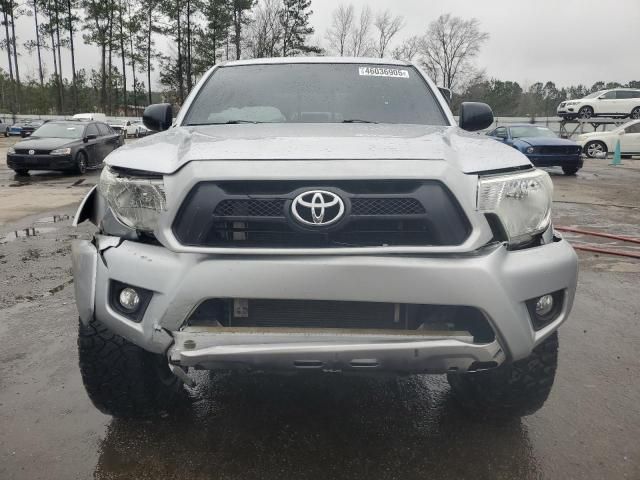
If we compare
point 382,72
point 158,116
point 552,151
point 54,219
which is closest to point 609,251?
point 382,72

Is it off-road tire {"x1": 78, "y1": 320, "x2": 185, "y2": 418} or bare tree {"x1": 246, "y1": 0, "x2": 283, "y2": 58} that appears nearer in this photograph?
off-road tire {"x1": 78, "y1": 320, "x2": 185, "y2": 418}

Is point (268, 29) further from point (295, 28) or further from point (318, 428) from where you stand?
point (318, 428)

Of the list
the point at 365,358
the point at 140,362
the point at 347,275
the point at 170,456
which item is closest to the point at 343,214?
the point at 347,275

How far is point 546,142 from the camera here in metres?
16.0

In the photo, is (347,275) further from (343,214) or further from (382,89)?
(382,89)

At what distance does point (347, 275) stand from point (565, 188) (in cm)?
1288

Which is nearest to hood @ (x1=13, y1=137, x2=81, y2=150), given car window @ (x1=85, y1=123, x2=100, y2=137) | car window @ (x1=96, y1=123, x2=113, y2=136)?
car window @ (x1=85, y1=123, x2=100, y2=137)

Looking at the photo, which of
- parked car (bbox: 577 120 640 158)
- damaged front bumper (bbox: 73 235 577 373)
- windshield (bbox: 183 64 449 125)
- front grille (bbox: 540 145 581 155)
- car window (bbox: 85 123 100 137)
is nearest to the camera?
damaged front bumper (bbox: 73 235 577 373)

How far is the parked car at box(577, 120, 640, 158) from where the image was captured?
22375 mm

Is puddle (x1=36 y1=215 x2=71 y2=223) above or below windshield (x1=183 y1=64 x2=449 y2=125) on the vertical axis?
below

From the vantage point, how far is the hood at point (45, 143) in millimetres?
14656

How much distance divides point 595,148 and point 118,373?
24427 millimetres

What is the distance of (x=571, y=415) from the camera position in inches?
108

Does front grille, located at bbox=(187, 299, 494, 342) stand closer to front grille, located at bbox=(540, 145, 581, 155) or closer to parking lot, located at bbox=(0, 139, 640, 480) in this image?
parking lot, located at bbox=(0, 139, 640, 480)
